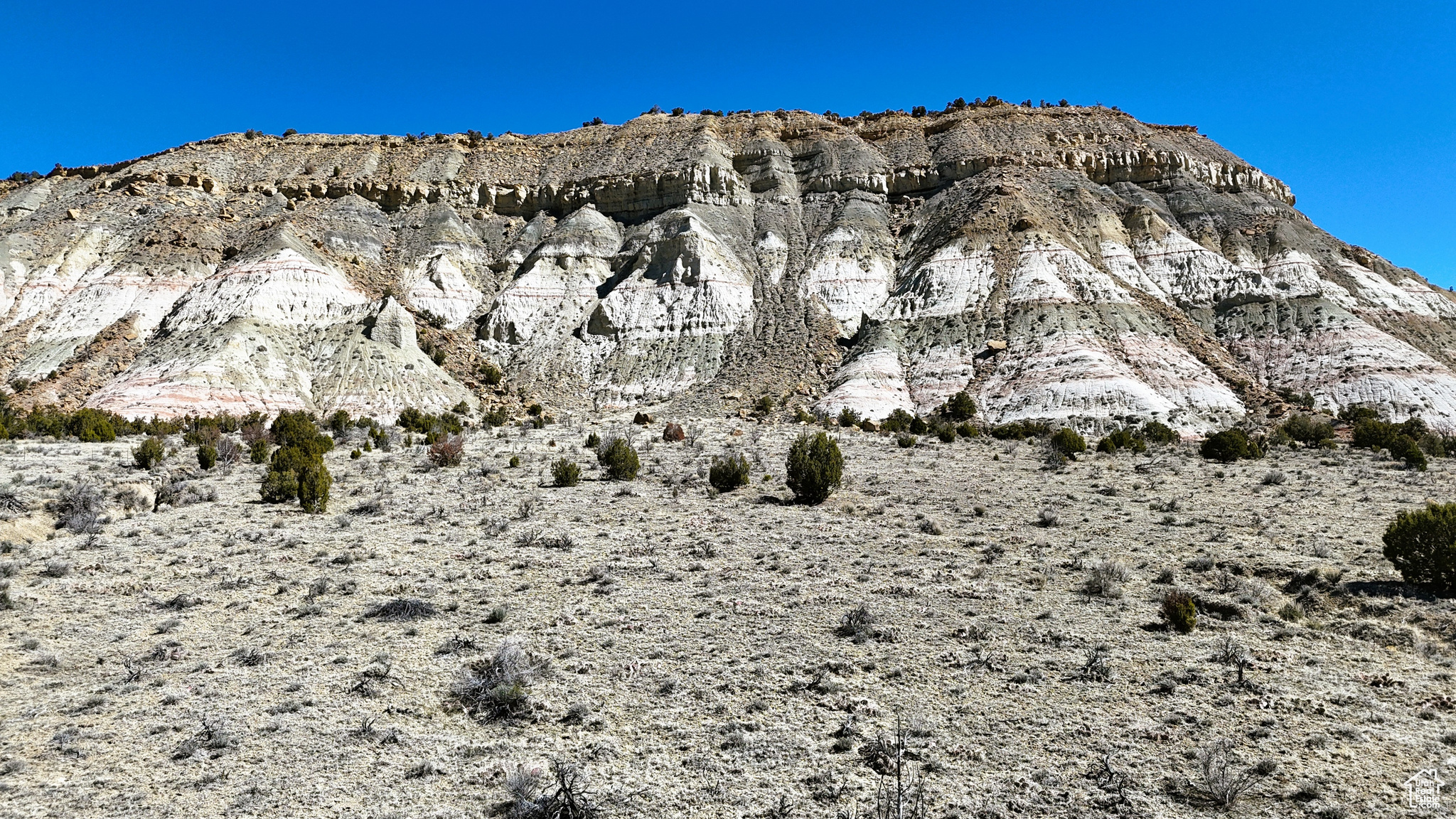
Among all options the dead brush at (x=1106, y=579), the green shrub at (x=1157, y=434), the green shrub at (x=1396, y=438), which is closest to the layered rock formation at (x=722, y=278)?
the green shrub at (x=1157, y=434)

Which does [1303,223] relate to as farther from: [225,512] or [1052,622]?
[225,512]

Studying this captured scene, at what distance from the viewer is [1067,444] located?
24.8 m

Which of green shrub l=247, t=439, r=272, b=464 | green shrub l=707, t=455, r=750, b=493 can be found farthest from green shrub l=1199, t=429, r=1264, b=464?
green shrub l=247, t=439, r=272, b=464

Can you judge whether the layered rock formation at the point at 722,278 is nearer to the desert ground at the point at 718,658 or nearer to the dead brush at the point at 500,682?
the desert ground at the point at 718,658

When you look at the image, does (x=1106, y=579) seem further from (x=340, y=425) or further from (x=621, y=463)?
(x=340, y=425)

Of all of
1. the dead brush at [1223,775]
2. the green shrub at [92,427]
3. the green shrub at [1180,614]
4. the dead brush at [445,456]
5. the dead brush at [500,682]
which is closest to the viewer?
the dead brush at [1223,775]

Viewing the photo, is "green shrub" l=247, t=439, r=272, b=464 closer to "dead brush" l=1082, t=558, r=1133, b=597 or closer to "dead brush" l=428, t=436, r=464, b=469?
"dead brush" l=428, t=436, r=464, b=469

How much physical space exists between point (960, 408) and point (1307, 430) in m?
13.5

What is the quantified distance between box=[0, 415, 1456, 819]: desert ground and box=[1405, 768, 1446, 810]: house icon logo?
0.08 meters

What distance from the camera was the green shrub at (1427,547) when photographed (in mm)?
9828

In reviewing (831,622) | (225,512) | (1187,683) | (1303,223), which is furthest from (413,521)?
(1303,223)

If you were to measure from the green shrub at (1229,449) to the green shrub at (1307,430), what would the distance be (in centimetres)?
636

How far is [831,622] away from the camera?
9.38 m

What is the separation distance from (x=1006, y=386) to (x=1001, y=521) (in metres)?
24.7
